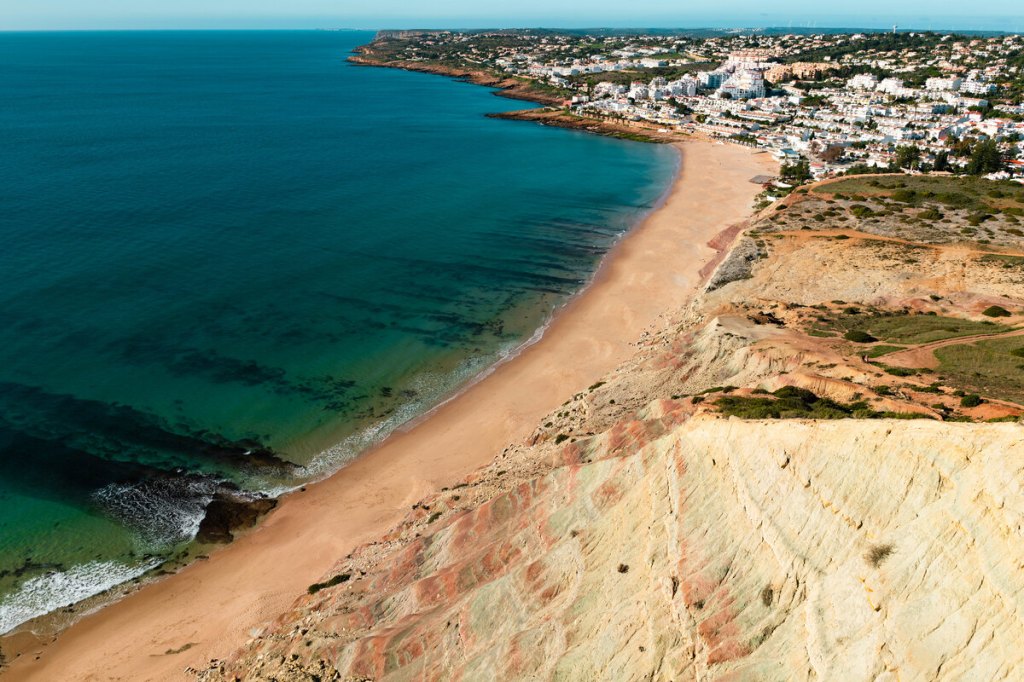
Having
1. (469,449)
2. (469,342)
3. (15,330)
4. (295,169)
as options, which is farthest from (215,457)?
(295,169)

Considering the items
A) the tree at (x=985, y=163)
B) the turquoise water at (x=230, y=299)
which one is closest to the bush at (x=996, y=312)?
the turquoise water at (x=230, y=299)

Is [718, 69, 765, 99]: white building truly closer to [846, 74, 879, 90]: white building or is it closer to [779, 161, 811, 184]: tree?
[846, 74, 879, 90]: white building

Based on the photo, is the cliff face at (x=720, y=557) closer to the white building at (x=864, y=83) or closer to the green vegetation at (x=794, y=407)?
the green vegetation at (x=794, y=407)

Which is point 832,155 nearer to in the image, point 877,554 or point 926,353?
point 926,353

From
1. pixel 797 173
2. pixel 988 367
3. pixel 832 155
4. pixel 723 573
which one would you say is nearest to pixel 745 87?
pixel 832 155

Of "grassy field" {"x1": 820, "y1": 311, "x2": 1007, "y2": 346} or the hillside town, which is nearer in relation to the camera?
"grassy field" {"x1": 820, "y1": 311, "x2": 1007, "y2": 346}

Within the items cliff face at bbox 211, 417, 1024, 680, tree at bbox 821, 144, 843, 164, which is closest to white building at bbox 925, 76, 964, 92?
tree at bbox 821, 144, 843, 164
